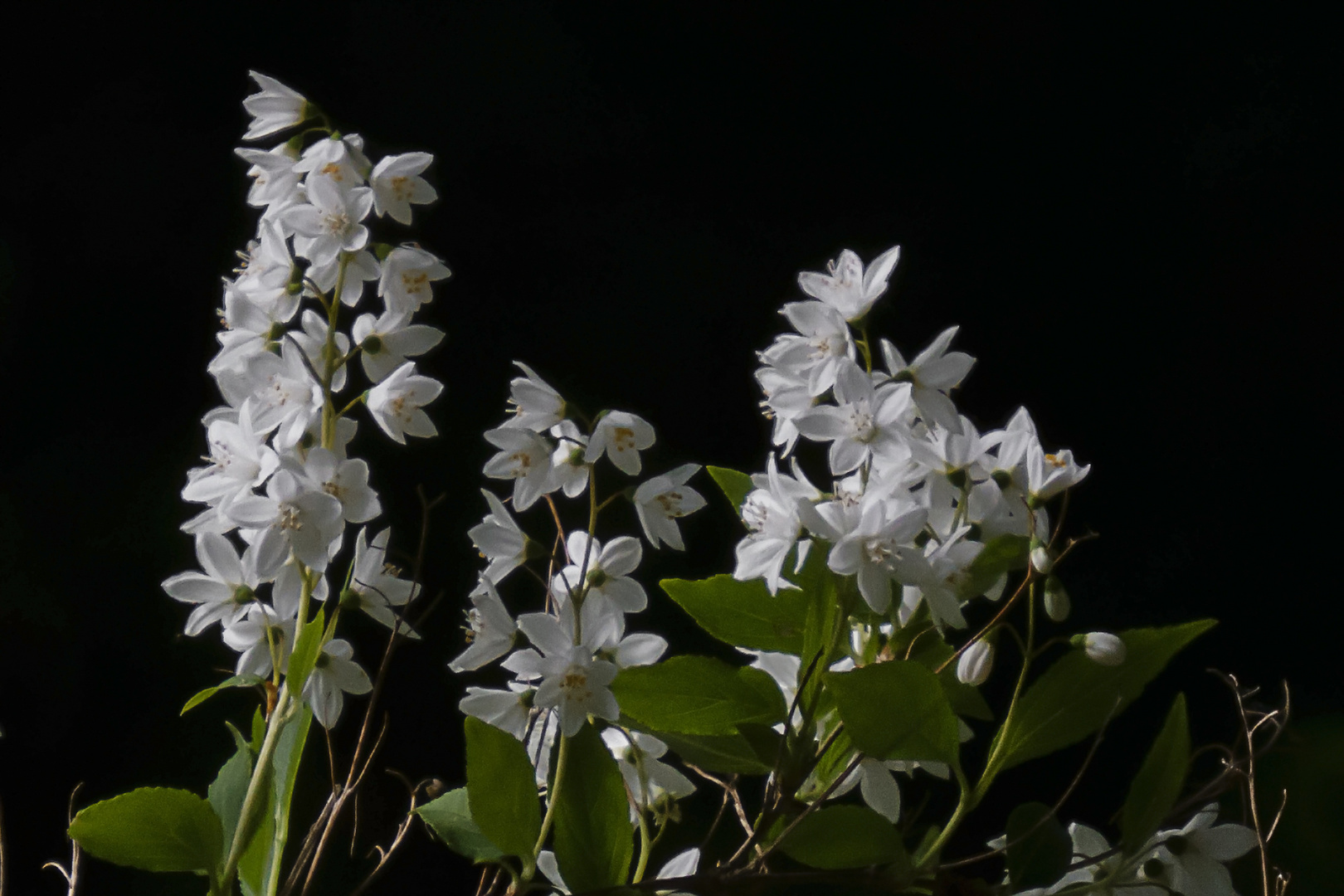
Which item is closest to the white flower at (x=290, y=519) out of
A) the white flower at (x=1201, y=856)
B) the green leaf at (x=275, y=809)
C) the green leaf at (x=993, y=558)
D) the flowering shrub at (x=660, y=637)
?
the flowering shrub at (x=660, y=637)

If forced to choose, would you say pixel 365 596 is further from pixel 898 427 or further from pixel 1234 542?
pixel 1234 542

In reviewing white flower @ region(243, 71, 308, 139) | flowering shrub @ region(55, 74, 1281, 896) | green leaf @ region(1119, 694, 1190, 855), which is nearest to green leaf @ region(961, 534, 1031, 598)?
flowering shrub @ region(55, 74, 1281, 896)

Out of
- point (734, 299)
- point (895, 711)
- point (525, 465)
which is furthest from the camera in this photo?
point (734, 299)

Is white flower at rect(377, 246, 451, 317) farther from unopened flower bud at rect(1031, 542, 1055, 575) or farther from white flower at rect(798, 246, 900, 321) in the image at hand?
unopened flower bud at rect(1031, 542, 1055, 575)

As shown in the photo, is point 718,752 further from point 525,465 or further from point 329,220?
point 329,220

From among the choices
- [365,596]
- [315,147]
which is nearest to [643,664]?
[365,596]

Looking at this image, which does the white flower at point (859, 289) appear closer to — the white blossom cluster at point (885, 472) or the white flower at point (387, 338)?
the white blossom cluster at point (885, 472)

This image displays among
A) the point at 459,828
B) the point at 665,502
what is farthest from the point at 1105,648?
the point at 459,828
